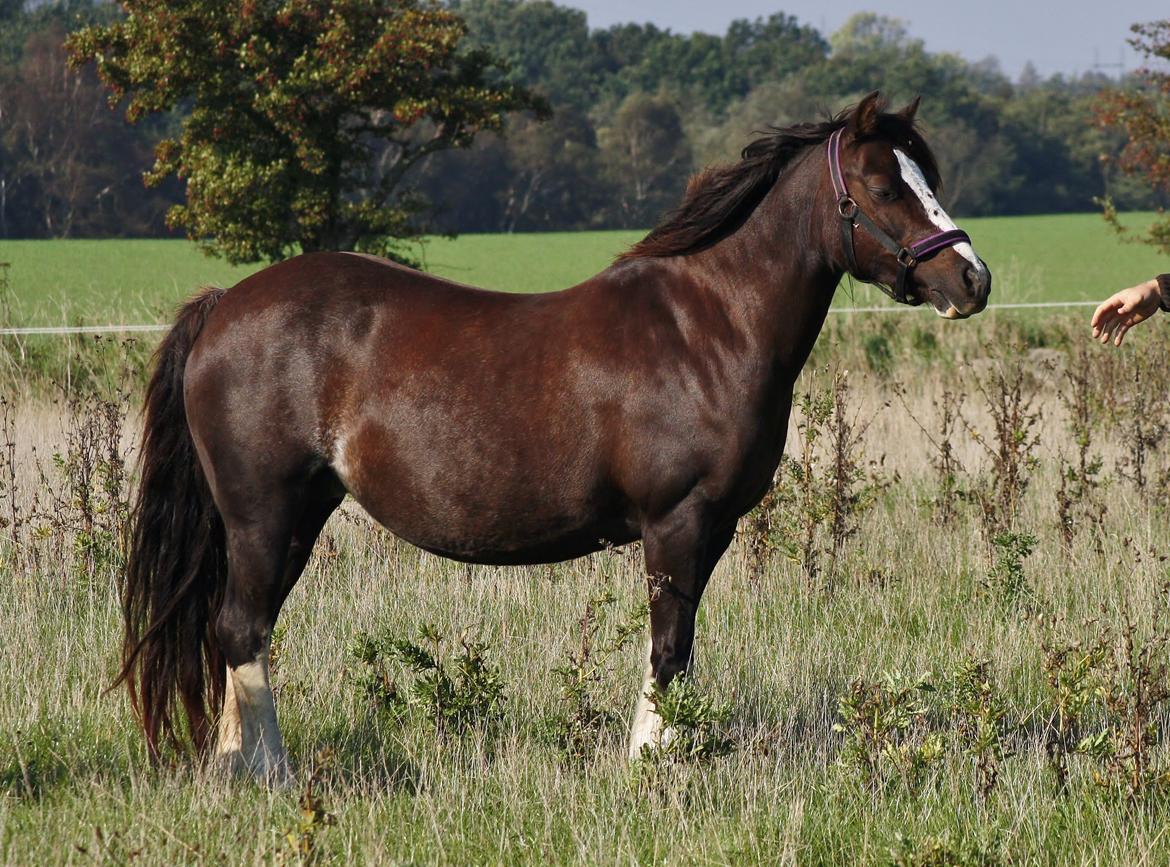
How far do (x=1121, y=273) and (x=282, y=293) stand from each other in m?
37.1

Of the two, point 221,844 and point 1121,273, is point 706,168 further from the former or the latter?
point 1121,273

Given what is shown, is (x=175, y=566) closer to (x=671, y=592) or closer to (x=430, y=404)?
(x=430, y=404)

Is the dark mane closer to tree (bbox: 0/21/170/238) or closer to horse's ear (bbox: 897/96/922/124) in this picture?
horse's ear (bbox: 897/96/922/124)

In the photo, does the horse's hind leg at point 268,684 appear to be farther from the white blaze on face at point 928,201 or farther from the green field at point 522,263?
the green field at point 522,263

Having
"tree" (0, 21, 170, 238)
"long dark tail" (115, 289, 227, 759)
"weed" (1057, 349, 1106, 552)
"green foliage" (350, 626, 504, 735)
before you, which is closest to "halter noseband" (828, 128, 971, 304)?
"green foliage" (350, 626, 504, 735)

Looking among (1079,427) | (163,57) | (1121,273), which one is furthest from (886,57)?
(1079,427)

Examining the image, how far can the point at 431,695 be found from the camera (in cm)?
458

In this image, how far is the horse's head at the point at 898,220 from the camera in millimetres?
3945

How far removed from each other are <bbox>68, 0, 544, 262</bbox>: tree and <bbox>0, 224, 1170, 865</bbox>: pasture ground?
730 centimetres

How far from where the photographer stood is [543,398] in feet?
13.8

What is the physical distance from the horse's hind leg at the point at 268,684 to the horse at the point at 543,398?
1cm

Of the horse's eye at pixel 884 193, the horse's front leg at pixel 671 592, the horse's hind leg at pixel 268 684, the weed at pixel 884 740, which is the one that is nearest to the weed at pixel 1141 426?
the weed at pixel 884 740

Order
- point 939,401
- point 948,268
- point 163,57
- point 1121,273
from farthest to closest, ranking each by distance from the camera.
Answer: point 1121,273
point 163,57
point 939,401
point 948,268

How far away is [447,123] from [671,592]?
1301 cm
